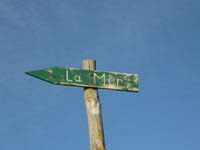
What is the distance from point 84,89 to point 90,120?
0.51 metres

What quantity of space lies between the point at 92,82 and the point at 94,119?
0.58 metres

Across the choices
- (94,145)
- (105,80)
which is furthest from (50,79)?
(94,145)

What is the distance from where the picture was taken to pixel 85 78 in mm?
4469

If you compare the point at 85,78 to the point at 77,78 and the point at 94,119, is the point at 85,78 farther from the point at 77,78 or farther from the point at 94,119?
the point at 94,119

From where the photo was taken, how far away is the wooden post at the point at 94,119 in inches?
162

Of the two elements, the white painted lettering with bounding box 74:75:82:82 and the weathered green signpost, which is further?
the white painted lettering with bounding box 74:75:82:82

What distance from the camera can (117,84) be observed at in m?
4.65

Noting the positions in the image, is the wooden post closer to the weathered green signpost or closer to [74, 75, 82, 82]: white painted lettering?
the weathered green signpost

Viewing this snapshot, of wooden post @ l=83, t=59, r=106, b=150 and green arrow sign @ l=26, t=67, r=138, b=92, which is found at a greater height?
green arrow sign @ l=26, t=67, r=138, b=92

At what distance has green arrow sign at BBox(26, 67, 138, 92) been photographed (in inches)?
173

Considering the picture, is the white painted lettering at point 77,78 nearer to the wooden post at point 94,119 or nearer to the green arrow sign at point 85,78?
the green arrow sign at point 85,78

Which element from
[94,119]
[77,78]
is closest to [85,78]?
[77,78]

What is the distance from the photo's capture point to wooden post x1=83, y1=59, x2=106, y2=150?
4.13 meters

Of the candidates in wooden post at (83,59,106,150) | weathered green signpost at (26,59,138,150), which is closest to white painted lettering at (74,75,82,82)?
weathered green signpost at (26,59,138,150)
